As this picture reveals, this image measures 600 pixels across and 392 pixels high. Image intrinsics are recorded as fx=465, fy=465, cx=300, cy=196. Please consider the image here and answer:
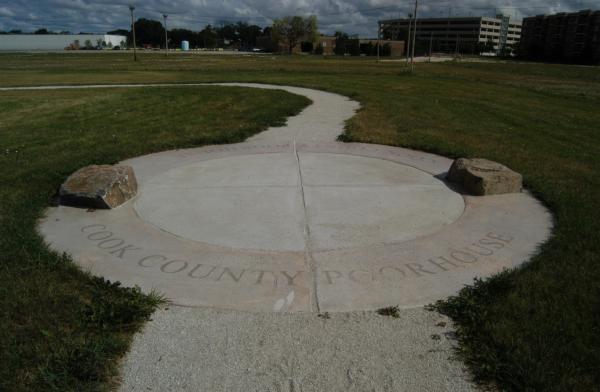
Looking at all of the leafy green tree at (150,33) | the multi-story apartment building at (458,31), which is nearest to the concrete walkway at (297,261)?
the multi-story apartment building at (458,31)

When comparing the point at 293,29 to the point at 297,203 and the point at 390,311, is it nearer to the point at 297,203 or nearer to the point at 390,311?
the point at 297,203

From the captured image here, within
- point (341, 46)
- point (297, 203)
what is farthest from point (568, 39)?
point (297, 203)

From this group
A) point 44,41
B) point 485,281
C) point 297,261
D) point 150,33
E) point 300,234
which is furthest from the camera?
point 150,33

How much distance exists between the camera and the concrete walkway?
2.70m

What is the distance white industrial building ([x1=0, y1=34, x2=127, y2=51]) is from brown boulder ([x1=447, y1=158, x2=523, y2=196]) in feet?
428

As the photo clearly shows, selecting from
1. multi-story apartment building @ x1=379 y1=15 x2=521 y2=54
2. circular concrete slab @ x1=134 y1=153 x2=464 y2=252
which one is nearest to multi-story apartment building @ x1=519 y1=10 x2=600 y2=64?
multi-story apartment building @ x1=379 y1=15 x2=521 y2=54

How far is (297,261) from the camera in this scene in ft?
13.1

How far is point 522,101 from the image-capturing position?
16.4 m

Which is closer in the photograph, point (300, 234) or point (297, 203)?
point (300, 234)

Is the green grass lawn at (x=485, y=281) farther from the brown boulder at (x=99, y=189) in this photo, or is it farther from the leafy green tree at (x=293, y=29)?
the leafy green tree at (x=293, y=29)

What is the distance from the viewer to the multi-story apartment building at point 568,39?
87656 mm

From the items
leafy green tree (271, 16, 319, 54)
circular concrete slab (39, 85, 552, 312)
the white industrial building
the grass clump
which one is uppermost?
leafy green tree (271, 16, 319, 54)

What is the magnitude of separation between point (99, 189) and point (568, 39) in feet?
389

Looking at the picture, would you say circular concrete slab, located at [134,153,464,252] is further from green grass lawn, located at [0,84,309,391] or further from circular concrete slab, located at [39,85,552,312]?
green grass lawn, located at [0,84,309,391]
